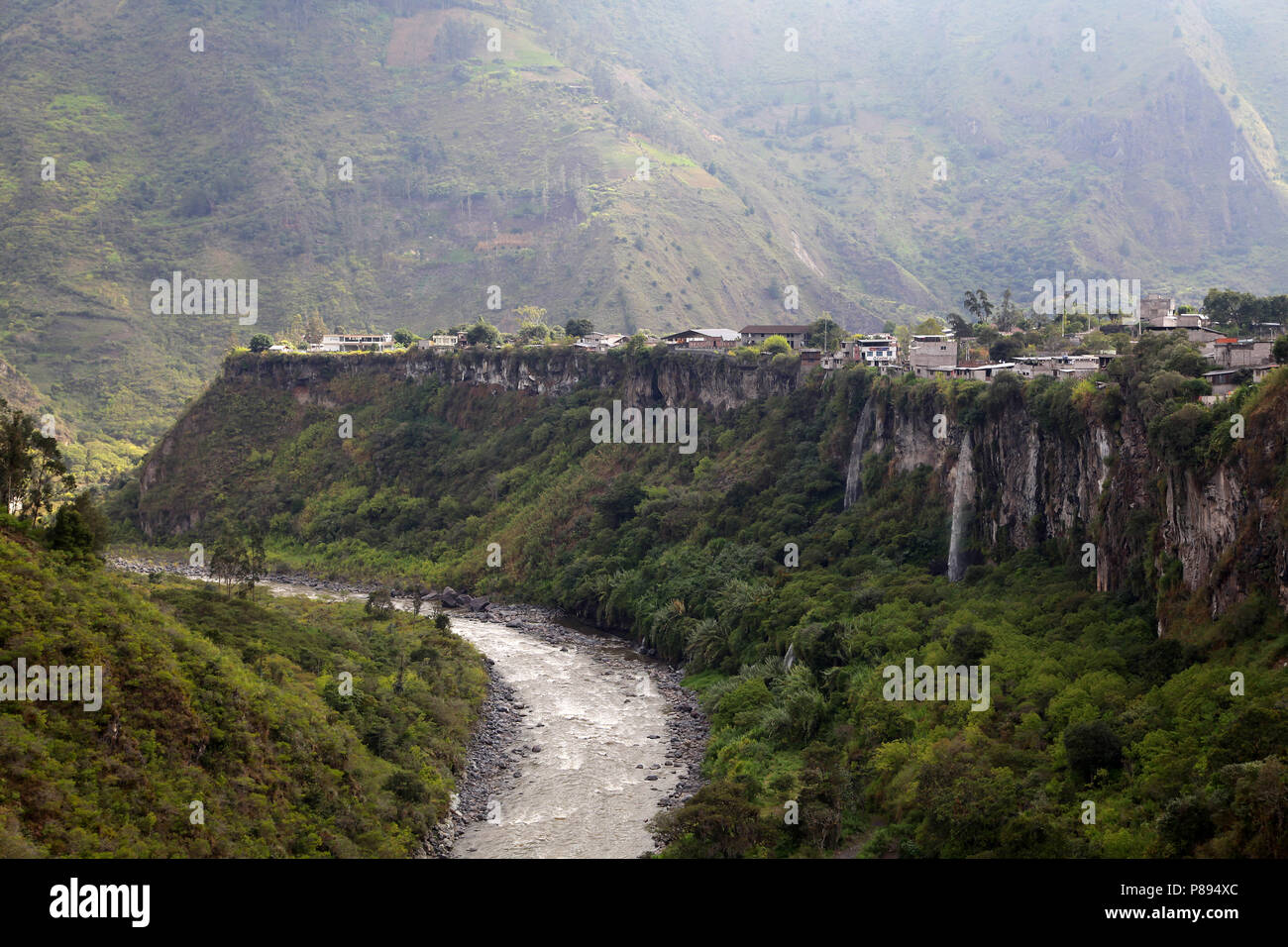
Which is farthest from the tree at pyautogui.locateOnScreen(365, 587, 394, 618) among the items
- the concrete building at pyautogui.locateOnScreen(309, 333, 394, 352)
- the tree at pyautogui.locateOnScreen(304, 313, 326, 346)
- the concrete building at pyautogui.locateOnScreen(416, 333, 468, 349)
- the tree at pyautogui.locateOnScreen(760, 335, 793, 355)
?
the tree at pyautogui.locateOnScreen(304, 313, 326, 346)

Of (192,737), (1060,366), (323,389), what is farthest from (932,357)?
(323,389)

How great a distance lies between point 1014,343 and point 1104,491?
3044 cm

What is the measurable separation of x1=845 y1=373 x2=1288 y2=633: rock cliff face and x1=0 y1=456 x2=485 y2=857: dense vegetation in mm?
30812

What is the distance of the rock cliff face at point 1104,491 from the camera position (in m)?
44.3

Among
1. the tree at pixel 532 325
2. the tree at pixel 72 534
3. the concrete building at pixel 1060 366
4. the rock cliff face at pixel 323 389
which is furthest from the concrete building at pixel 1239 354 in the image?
the tree at pixel 532 325

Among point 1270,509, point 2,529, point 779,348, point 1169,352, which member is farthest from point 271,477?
point 1270,509

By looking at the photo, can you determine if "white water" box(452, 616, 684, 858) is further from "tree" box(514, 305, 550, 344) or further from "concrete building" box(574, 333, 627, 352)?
"tree" box(514, 305, 550, 344)

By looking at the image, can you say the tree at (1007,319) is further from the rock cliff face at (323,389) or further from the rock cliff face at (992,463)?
the rock cliff face at (323,389)

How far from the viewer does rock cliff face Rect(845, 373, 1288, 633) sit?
44281 mm

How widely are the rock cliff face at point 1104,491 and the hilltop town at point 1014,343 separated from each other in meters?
Answer: 4.01

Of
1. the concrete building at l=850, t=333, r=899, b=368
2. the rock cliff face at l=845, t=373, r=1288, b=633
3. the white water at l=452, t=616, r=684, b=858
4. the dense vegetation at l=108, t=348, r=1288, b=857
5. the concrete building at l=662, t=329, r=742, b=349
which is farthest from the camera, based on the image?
the concrete building at l=662, t=329, r=742, b=349

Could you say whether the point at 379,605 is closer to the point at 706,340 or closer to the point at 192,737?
the point at 192,737
